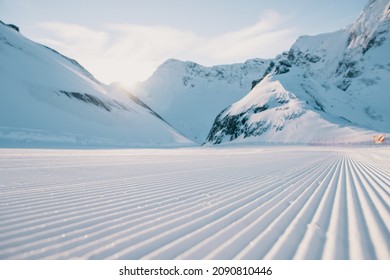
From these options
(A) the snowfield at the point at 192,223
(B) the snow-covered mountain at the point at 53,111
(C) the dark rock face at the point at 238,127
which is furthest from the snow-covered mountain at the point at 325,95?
(A) the snowfield at the point at 192,223

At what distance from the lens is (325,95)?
10044 cm

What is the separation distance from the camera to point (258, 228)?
3898 mm

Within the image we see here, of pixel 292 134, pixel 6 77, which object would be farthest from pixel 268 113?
pixel 6 77

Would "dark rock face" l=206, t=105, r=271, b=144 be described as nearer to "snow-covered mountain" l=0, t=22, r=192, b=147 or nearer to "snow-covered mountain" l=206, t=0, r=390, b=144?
"snow-covered mountain" l=206, t=0, r=390, b=144

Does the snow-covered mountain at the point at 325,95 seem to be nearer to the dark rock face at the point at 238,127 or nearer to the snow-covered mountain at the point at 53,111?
the dark rock face at the point at 238,127

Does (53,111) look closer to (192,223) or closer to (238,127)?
(238,127)

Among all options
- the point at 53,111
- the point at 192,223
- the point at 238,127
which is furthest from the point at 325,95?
the point at 192,223

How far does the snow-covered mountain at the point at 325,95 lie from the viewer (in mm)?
61531

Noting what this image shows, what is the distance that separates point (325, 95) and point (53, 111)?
9572 centimetres

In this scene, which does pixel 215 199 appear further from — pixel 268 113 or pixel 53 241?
pixel 268 113

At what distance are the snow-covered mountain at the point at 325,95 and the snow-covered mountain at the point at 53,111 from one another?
1007 inches

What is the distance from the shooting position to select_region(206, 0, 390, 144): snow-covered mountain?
202 ft

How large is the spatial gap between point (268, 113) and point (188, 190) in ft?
227

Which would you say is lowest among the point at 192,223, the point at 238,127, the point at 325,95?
the point at 192,223
